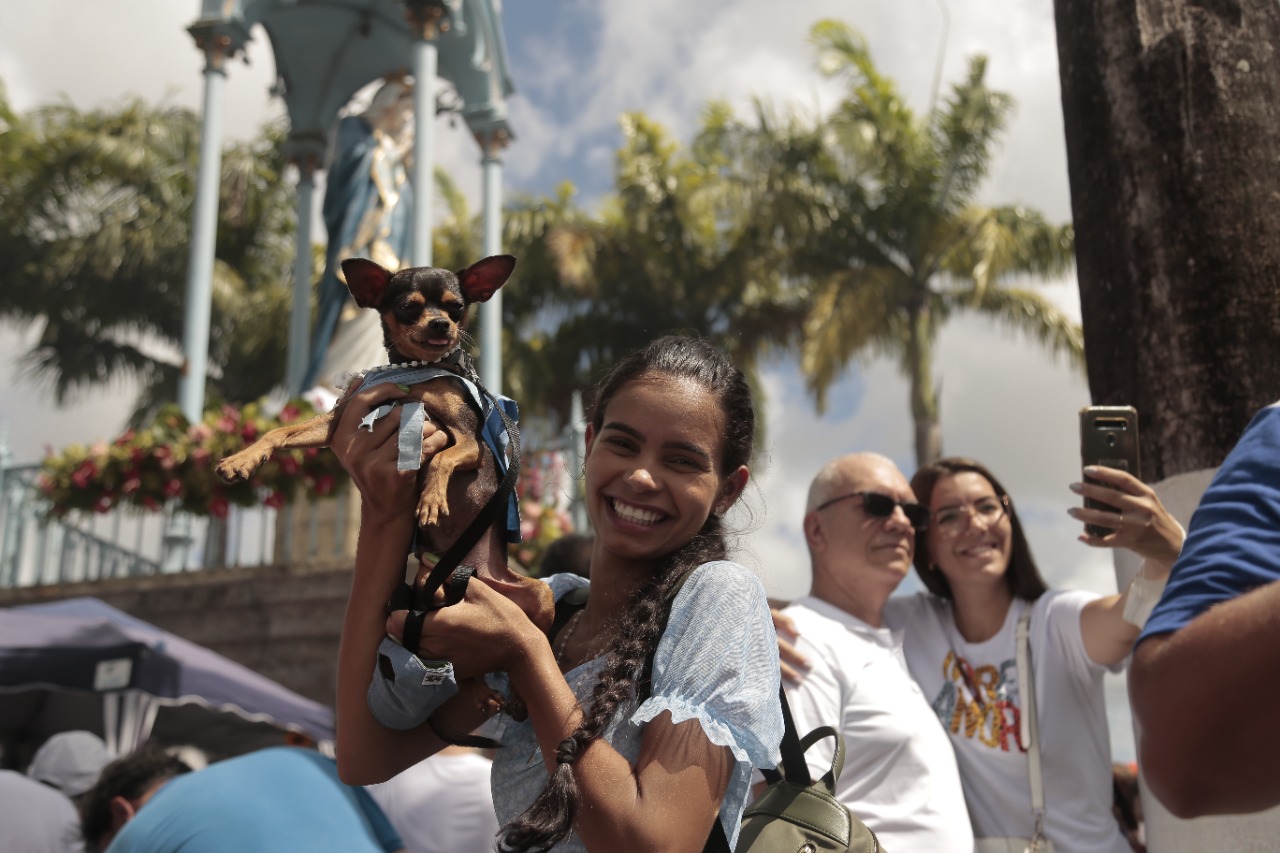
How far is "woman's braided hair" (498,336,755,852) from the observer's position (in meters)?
1.48

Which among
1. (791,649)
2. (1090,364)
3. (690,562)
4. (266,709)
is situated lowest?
(266,709)

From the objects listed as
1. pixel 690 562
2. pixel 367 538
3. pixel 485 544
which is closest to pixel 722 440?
pixel 690 562

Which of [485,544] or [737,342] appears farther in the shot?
[737,342]

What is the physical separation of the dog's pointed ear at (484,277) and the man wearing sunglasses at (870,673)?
1.29 m

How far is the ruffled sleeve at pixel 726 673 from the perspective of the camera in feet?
5.08

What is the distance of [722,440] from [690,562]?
8.7 inches

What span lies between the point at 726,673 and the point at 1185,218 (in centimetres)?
175

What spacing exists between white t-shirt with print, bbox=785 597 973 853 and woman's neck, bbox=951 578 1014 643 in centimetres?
54

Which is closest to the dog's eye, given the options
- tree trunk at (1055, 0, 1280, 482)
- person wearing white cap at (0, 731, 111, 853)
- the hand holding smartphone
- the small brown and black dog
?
the small brown and black dog

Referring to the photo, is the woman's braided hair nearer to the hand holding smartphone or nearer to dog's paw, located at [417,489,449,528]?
dog's paw, located at [417,489,449,528]

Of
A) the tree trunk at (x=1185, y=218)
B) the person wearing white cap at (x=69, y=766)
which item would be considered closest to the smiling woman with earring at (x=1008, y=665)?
the tree trunk at (x=1185, y=218)

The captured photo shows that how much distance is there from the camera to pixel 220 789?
2854 millimetres

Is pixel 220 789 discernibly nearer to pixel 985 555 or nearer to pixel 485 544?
pixel 485 544

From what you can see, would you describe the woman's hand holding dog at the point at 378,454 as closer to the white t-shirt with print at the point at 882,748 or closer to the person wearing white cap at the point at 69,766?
the white t-shirt with print at the point at 882,748
